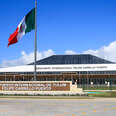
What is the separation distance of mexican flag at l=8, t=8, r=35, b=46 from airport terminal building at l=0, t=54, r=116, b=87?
47934mm

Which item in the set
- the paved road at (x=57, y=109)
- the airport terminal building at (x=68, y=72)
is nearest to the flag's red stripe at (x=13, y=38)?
the paved road at (x=57, y=109)

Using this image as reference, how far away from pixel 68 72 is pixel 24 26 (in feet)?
174

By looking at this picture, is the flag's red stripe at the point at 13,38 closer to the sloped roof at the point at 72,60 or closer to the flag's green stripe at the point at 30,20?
the flag's green stripe at the point at 30,20

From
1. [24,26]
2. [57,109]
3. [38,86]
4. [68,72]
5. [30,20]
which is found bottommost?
[57,109]

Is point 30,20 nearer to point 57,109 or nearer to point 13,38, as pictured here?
point 13,38

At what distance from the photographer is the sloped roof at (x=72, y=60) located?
8638 centimetres

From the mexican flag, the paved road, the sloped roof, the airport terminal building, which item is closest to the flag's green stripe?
the mexican flag

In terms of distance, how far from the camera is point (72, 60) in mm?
89250

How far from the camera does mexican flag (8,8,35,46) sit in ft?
85.0

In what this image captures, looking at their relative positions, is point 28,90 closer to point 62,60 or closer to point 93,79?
point 93,79

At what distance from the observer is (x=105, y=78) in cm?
7494

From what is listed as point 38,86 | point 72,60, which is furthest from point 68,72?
point 38,86

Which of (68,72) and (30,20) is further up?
(30,20)

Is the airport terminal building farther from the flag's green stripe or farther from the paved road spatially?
the paved road
